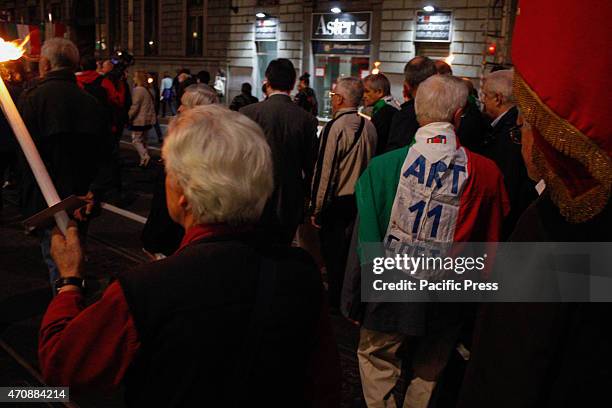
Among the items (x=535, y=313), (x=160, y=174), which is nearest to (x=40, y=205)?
(x=160, y=174)

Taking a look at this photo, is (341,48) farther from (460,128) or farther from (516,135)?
(516,135)

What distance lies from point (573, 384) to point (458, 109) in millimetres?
1894

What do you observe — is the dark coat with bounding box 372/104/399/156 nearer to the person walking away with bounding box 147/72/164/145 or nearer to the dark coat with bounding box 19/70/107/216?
the dark coat with bounding box 19/70/107/216

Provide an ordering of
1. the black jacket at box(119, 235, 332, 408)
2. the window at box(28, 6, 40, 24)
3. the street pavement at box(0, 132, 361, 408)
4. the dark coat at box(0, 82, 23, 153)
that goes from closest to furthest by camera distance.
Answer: the black jacket at box(119, 235, 332, 408) → the street pavement at box(0, 132, 361, 408) → the dark coat at box(0, 82, 23, 153) → the window at box(28, 6, 40, 24)

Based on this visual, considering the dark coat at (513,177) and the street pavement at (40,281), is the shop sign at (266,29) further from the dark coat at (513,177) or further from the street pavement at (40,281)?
the dark coat at (513,177)

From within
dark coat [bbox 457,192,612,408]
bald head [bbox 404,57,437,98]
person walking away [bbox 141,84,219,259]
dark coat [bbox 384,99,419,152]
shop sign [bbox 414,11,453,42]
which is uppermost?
shop sign [bbox 414,11,453,42]

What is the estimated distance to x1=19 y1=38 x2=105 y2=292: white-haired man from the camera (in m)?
4.12

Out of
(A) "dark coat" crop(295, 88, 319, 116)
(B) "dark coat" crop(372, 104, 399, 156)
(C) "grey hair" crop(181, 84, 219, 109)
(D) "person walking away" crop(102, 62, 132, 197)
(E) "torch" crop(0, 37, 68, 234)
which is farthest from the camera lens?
(A) "dark coat" crop(295, 88, 319, 116)

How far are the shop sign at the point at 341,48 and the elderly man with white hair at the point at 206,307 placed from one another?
2031 centimetres

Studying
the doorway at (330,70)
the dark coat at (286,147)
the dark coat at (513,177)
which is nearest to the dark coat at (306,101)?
the dark coat at (286,147)

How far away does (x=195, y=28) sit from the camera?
95.6 ft

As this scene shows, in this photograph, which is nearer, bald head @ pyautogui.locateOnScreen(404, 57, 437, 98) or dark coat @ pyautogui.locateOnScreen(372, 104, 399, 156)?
bald head @ pyautogui.locateOnScreen(404, 57, 437, 98)

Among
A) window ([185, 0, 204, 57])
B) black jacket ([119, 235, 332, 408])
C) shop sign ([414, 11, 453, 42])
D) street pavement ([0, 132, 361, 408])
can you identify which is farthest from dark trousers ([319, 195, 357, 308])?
window ([185, 0, 204, 57])

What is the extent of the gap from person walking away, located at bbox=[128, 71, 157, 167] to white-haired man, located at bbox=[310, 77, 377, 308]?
295 inches
